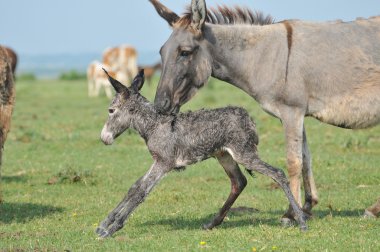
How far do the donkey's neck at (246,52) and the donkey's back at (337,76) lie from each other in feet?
0.65

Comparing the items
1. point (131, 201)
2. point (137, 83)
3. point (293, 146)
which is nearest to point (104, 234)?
point (131, 201)

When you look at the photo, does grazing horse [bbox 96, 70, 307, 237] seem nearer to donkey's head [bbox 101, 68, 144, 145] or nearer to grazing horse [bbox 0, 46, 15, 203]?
donkey's head [bbox 101, 68, 144, 145]

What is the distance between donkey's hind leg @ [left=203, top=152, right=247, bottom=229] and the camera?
883 centimetres

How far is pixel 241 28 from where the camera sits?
9.17 meters

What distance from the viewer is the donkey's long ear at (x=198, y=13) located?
8656 millimetres

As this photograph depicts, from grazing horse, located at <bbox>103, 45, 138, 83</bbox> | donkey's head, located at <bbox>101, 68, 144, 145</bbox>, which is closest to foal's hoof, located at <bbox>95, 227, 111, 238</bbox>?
donkey's head, located at <bbox>101, 68, 144, 145</bbox>

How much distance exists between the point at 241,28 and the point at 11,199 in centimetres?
432

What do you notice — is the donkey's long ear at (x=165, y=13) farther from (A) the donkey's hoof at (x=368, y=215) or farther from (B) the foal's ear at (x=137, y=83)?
(A) the donkey's hoof at (x=368, y=215)

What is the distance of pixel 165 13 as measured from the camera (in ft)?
30.0

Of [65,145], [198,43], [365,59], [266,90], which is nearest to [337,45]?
[365,59]

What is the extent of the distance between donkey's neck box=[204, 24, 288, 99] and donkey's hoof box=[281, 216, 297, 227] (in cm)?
141

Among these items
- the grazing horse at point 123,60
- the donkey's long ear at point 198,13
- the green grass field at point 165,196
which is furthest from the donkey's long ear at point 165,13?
the grazing horse at point 123,60

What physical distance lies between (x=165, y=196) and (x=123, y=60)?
78.0 feet

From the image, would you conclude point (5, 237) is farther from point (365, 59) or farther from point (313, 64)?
point (365, 59)
